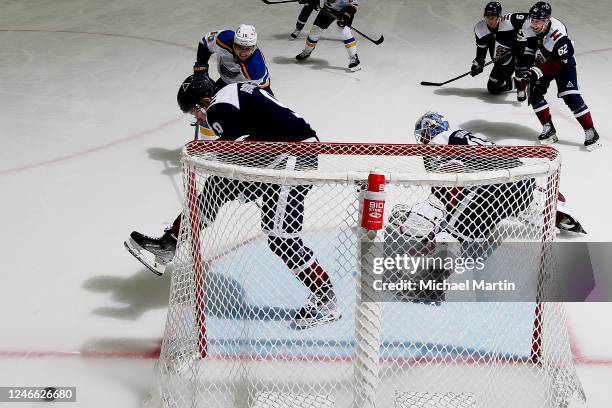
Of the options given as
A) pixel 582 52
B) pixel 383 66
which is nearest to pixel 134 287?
pixel 383 66

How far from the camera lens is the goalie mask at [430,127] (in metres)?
2.59

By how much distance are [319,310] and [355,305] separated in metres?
0.42

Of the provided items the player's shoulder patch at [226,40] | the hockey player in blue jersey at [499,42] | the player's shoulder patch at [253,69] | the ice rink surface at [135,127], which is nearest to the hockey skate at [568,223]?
the ice rink surface at [135,127]

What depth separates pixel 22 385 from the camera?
89.0 inches

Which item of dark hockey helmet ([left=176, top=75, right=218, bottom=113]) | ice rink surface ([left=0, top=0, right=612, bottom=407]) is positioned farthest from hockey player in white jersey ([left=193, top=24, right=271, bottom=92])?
dark hockey helmet ([left=176, top=75, right=218, bottom=113])

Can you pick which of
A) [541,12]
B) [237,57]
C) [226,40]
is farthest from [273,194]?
[541,12]

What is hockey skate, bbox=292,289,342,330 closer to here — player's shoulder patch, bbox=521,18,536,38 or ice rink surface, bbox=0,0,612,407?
ice rink surface, bbox=0,0,612,407

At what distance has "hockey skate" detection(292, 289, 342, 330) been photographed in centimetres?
234

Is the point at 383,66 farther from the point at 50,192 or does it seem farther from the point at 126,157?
the point at 50,192

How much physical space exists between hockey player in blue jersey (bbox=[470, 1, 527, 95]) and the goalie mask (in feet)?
8.79

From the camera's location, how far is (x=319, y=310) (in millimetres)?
2359

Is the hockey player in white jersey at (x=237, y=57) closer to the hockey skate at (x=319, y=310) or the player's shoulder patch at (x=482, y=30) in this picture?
the hockey skate at (x=319, y=310)

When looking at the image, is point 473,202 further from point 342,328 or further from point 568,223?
point 568,223

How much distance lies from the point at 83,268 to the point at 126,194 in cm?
79
